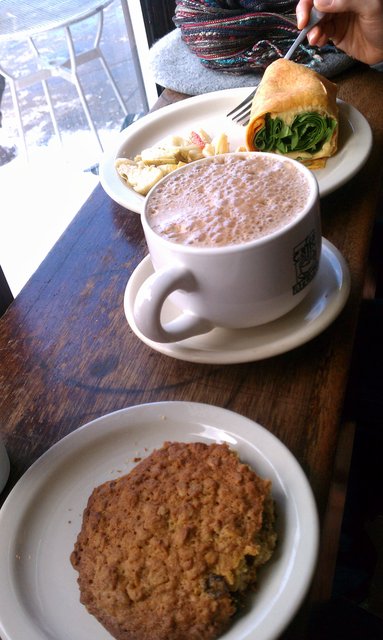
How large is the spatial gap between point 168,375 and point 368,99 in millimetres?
741

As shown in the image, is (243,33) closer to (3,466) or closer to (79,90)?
(3,466)

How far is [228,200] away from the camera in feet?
1.96

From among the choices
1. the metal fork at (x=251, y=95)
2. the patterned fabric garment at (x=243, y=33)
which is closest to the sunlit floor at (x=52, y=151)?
the patterned fabric garment at (x=243, y=33)

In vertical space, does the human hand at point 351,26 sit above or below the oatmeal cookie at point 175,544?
above

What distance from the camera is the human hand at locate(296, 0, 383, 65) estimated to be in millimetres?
1052

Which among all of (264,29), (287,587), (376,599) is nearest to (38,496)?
(287,587)

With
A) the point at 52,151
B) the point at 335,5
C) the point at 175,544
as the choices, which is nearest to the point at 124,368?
the point at 175,544

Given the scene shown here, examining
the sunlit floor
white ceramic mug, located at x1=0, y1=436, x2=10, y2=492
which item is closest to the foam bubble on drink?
white ceramic mug, located at x1=0, y1=436, x2=10, y2=492

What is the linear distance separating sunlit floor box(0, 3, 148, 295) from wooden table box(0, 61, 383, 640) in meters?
1.43

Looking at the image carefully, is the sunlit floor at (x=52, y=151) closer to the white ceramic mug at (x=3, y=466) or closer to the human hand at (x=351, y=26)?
the human hand at (x=351, y=26)

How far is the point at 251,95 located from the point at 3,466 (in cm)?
81

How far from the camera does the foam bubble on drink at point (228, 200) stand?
56 cm

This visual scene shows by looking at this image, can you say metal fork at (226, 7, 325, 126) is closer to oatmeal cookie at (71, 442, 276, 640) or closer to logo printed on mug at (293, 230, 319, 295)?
logo printed on mug at (293, 230, 319, 295)

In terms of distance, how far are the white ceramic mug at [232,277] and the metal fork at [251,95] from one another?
483mm
